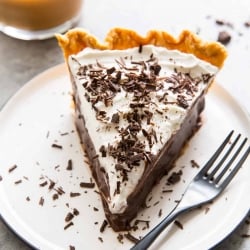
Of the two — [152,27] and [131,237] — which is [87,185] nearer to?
[131,237]

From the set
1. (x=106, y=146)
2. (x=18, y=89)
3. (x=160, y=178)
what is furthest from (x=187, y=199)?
(x=18, y=89)

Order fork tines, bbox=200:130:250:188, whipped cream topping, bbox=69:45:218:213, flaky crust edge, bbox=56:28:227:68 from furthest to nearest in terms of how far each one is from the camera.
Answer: flaky crust edge, bbox=56:28:227:68 → fork tines, bbox=200:130:250:188 → whipped cream topping, bbox=69:45:218:213

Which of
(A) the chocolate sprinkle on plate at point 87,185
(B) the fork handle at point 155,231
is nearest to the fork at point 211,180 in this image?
(B) the fork handle at point 155,231

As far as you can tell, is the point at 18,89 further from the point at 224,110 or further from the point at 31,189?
the point at 224,110

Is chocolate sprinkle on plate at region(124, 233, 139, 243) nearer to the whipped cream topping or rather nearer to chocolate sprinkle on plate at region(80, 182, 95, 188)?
the whipped cream topping

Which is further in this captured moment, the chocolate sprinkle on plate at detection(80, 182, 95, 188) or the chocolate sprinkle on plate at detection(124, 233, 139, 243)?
the chocolate sprinkle on plate at detection(80, 182, 95, 188)

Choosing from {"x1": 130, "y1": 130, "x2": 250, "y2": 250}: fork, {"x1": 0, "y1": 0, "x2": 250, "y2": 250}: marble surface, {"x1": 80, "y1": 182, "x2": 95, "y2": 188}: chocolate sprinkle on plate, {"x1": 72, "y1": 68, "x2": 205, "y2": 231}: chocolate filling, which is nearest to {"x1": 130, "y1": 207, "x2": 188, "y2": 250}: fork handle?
{"x1": 130, "y1": 130, "x2": 250, "y2": 250}: fork
